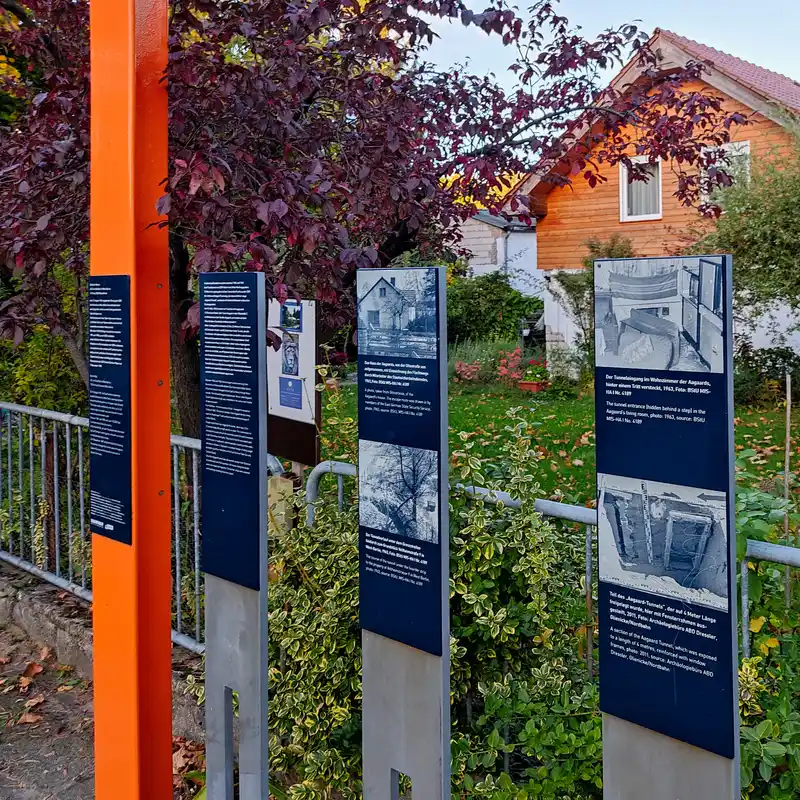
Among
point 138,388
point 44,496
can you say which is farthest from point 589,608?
point 44,496

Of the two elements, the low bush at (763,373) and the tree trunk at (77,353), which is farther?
the low bush at (763,373)

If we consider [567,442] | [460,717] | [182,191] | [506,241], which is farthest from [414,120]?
[506,241]

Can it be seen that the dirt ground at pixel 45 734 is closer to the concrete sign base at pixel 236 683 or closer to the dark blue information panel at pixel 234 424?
the concrete sign base at pixel 236 683

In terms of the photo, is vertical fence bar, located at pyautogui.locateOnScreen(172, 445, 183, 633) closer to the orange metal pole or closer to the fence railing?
the fence railing

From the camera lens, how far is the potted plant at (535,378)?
786 inches

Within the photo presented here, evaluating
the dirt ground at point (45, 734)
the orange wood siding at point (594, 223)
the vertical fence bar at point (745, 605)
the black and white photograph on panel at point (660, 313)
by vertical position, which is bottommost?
the dirt ground at point (45, 734)

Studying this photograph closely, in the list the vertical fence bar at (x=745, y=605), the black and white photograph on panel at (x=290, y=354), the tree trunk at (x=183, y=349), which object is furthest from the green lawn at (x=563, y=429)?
the vertical fence bar at (x=745, y=605)

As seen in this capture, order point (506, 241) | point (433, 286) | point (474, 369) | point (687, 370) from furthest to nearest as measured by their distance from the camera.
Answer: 1. point (506, 241)
2. point (474, 369)
3. point (433, 286)
4. point (687, 370)

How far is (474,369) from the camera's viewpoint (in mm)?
20609

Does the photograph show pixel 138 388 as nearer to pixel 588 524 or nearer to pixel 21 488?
pixel 588 524

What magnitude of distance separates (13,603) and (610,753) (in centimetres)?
475

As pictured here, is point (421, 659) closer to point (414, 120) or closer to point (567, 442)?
point (414, 120)

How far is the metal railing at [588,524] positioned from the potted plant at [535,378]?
16224mm

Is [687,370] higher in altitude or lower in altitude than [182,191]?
lower
